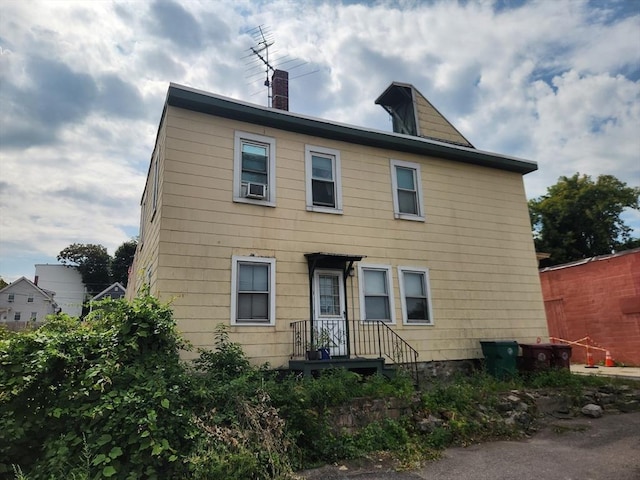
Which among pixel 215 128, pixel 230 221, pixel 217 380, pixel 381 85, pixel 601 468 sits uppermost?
pixel 381 85

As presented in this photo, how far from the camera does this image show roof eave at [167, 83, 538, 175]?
8211 millimetres

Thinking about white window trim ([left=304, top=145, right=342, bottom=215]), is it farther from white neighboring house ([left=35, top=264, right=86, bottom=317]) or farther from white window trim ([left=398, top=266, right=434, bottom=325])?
white neighboring house ([left=35, top=264, right=86, bottom=317])

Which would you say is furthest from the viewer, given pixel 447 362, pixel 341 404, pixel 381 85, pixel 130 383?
pixel 381 85

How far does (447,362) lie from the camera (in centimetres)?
940

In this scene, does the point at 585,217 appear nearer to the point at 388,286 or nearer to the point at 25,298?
the point at 388,286

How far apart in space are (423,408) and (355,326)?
100 inches

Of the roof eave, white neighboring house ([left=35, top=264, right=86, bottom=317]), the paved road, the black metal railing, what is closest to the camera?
the paved road

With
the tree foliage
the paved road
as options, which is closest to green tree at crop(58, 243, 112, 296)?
the tree foliage

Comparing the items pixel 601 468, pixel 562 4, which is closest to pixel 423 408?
pixel 601 468

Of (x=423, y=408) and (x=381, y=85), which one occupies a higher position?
(x=381, y=85)

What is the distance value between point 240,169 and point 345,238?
2.86 m

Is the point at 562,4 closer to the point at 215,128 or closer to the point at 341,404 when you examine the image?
the point at 215,128

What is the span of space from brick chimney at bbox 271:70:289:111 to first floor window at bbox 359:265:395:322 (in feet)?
16.1

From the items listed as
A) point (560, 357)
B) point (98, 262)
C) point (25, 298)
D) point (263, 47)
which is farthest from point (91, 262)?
point (560, 357)
